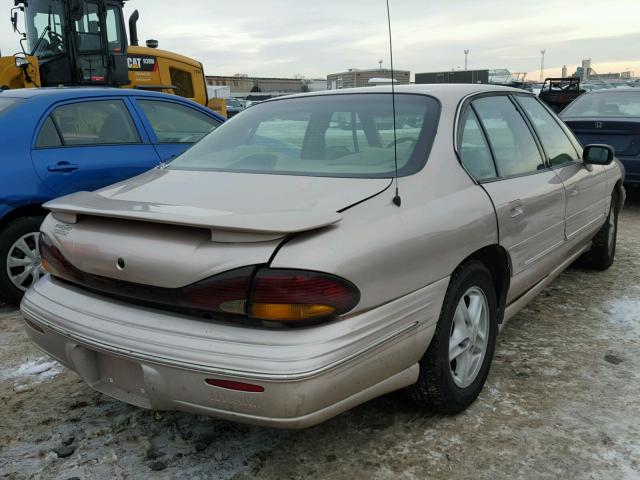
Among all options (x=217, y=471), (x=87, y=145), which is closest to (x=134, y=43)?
(x=87, y=145)

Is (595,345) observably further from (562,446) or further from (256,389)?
(256,389)

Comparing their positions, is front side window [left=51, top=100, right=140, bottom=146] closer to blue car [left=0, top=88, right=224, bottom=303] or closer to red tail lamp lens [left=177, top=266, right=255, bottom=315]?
blue car [left=0, top=88, right=224, bottom=303]

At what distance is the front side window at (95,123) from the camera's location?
4.48 m

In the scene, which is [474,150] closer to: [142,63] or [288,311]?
[288,311]

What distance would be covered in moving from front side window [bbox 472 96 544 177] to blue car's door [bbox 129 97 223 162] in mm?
2633

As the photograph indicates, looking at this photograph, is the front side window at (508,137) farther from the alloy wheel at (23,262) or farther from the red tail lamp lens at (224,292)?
the alloy wheel at (23,262)

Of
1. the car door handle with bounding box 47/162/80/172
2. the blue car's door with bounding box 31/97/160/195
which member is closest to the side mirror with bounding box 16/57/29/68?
the blue car's door with bounding box 31/97/160/195

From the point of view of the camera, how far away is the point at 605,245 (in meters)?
4.74

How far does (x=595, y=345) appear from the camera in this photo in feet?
11.4

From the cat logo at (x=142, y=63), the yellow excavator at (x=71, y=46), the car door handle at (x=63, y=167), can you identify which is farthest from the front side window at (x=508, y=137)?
the cat logo at (x=142, y=63)

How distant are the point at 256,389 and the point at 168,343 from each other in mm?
353

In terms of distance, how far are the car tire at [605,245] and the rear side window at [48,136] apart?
4124mm

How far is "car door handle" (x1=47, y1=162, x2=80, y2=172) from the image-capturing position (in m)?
4.25

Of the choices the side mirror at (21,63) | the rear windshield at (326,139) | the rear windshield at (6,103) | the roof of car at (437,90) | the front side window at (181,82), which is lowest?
the rear windshield at (326,139)
